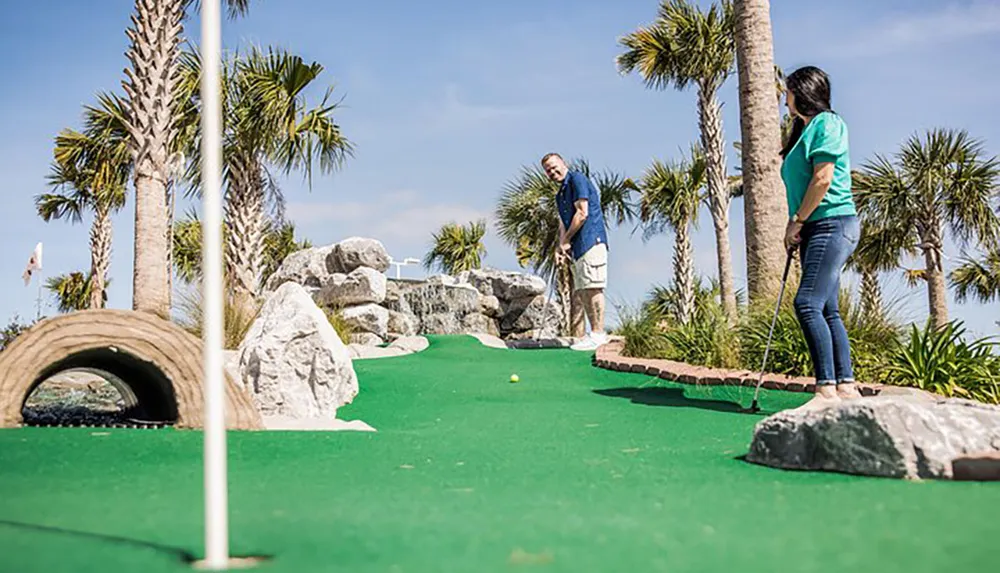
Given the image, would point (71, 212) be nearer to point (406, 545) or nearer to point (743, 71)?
point (743, 71)

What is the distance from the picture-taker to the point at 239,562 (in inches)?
74.3

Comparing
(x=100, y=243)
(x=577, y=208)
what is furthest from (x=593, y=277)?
(x=100, y=243)

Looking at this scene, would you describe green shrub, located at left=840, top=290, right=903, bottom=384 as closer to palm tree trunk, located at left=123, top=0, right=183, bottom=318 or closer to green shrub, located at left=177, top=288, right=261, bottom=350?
green shrub, located at left=177, top=288, right=261, bottom=350

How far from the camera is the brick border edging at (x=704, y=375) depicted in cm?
670

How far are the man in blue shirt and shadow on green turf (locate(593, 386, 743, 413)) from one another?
217 centimetres

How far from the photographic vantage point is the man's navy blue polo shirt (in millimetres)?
9344

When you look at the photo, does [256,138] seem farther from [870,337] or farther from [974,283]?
[974,283]

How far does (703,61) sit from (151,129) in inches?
474

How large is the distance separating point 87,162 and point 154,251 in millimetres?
15092

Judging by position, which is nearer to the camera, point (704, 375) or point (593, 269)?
point (704, 375)

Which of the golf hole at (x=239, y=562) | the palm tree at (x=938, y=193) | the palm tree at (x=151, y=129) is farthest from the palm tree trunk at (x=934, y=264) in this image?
the golf hole at (x=239, y=562)

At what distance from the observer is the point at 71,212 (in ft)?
92.6

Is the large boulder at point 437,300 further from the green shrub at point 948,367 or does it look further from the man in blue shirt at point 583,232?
the green shrub at point 948,367

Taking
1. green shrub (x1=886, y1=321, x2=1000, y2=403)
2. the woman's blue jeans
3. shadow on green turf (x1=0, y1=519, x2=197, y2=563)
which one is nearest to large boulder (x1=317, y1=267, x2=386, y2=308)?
green shrub (x1=886, y1=321, x2=1000, y2=403)
